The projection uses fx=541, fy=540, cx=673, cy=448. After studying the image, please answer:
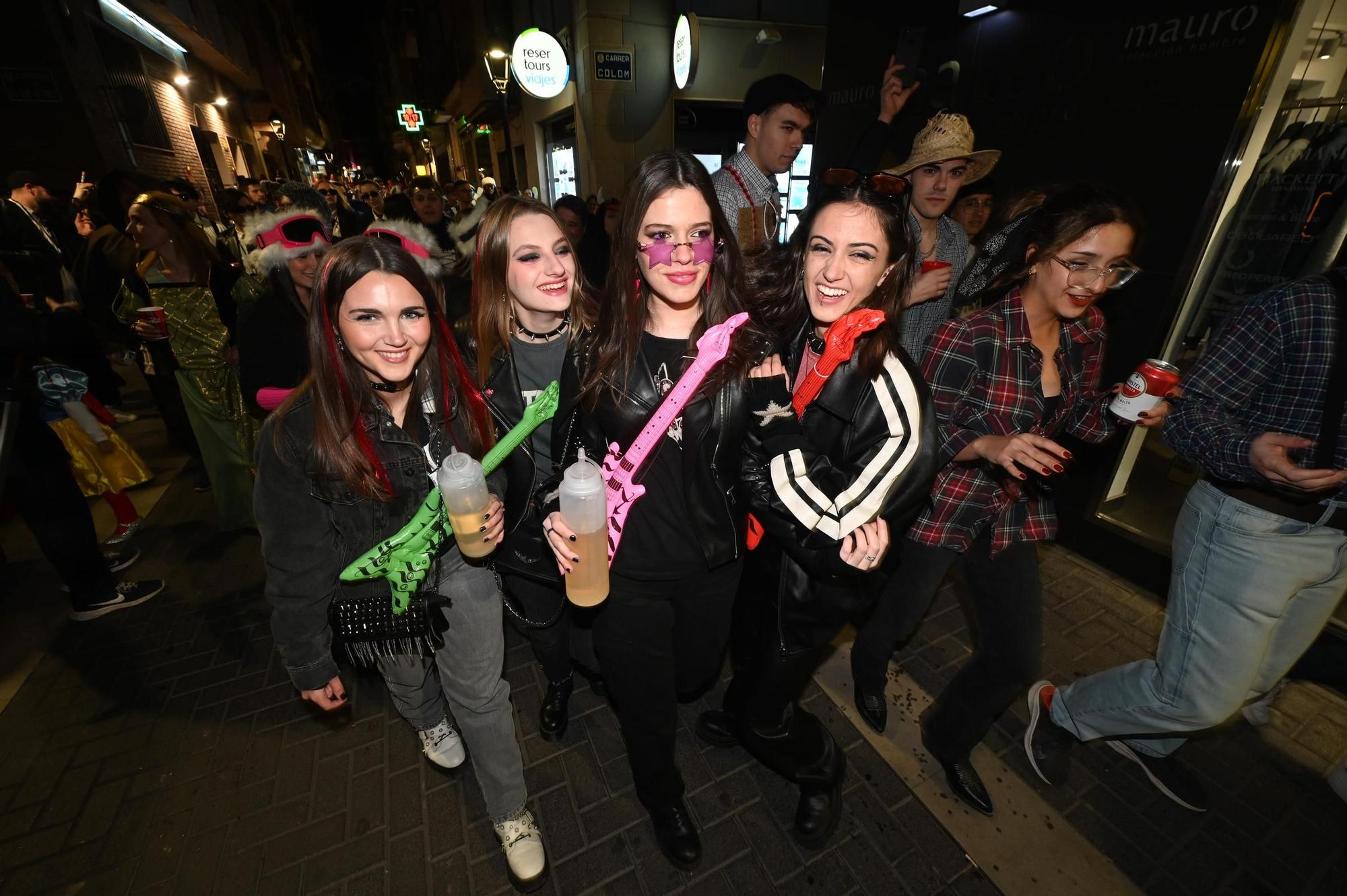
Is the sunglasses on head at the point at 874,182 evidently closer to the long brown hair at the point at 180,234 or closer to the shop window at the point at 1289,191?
the shop window at the point at 1289,191

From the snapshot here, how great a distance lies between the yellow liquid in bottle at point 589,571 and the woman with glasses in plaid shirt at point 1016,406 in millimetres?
1319

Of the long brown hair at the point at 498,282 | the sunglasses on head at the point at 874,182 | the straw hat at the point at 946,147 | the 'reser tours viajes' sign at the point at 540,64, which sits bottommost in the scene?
the long brown hair at the point at 498,282

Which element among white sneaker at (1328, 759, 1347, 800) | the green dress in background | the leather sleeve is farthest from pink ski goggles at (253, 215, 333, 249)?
white sneaker at (1328, 759, 1347, 800)

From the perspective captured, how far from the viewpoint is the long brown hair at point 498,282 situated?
251 centimetres

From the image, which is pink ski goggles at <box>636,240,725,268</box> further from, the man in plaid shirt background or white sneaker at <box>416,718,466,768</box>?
white sneaker at <box>416,718,466,768</box>

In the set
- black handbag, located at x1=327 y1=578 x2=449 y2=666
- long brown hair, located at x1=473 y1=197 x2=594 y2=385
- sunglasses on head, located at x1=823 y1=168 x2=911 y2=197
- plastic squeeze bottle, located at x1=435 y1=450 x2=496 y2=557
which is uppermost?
sunglasses on head, located at x1=823 y1=168 x2=911 y2=197

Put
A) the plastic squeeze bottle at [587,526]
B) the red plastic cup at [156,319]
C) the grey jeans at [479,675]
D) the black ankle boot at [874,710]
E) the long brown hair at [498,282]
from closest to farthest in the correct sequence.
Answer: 1. the plastic squeeze bottle at [587,526]
2. the grey jeans at [479,675]
3. the long brown hair at [498,282]
4. the black ankle boot at [874,710]
5. the red plastic cup at [156,319]

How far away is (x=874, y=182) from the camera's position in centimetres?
191

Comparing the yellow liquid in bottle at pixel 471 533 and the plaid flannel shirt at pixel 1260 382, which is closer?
the yellow liquid in bottle at pixel 471 533

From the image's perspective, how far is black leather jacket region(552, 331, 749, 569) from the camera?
187 centimetres

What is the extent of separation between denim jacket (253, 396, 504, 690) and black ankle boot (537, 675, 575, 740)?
1.38 meters

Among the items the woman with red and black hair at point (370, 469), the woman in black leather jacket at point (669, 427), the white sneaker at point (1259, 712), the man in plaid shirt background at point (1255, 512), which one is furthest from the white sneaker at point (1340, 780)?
the woman with red and black hair at point (370, 469)

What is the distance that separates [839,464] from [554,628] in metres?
1.89

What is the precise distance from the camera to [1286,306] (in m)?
1.96
